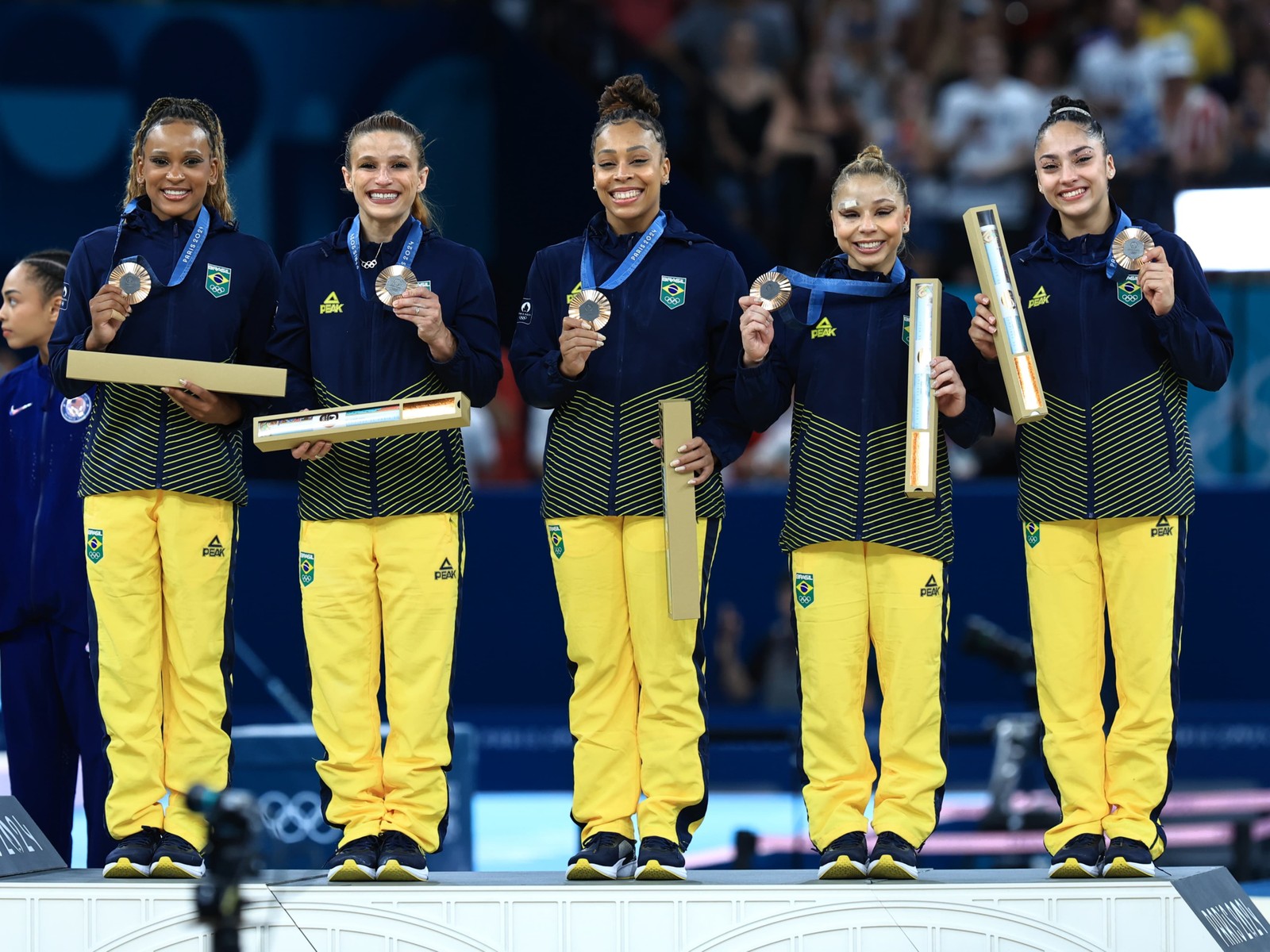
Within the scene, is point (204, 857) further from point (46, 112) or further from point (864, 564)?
point (46, 112)

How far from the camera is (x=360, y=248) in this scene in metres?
5.45

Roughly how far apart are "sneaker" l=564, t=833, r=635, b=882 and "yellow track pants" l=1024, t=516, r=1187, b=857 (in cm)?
133

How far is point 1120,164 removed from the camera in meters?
12.2

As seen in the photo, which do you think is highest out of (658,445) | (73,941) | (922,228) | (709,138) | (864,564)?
(709,138)

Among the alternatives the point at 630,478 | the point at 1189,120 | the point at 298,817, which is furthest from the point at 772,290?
the point at 1189,120

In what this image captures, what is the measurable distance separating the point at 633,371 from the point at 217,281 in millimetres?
1393

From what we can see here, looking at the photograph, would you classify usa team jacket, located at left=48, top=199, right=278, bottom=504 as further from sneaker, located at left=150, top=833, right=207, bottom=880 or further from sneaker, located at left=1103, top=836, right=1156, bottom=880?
sneaker, located at left=1103, top=836, right=1156, bottom=880

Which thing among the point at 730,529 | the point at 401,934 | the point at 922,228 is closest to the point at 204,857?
the point at 401,934

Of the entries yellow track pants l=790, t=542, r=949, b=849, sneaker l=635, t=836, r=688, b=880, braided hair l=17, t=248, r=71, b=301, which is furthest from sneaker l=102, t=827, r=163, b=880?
braided hair l=17, t=248, r=71, b=301

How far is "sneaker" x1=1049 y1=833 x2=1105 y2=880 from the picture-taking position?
16.8ft

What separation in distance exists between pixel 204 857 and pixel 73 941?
0.49 meters

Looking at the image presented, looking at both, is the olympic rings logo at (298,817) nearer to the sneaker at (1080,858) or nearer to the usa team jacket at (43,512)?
the usa team jacket at (43,512)

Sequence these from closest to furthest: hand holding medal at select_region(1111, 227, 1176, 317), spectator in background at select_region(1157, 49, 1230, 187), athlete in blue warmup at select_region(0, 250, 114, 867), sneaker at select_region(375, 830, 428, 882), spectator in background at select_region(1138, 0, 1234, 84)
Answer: hand holding medal at select_region(1111, 227, 1176, 317)
sneaker at select_region(375, 830, 428, 882)
athlete in blue warmup at select_region(0, 250, 114, 867)
spectator in background at select_region(1157, 49, 1230, 187)
spectator in background at select_region(1138, 0, 1234, 84)

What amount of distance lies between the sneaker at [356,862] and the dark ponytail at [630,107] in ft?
7.60
